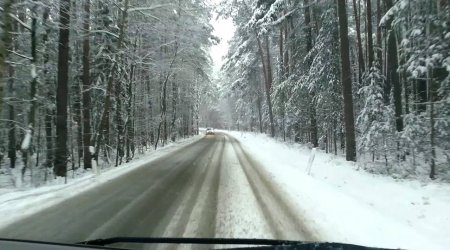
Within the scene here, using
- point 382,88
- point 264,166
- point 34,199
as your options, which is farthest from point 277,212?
point 382,88

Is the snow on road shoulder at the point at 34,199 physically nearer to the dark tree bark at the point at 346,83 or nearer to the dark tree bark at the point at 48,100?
the dark tree bark at the point at 48,100

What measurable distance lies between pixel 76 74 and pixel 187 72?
16741 mm

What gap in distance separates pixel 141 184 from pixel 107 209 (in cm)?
368

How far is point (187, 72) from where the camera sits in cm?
4141

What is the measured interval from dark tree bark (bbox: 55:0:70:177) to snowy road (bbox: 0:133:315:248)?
3106mm

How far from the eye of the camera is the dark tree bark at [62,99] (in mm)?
15664

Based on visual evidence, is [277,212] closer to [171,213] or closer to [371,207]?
[171,213]

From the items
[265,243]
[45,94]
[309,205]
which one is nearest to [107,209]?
[309,205]

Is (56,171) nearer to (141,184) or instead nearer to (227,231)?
(141,184)

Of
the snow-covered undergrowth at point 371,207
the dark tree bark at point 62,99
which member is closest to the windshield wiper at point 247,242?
the snow-covered undergrowth at point 371,207

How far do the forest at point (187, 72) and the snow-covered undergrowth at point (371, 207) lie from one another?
1.85m

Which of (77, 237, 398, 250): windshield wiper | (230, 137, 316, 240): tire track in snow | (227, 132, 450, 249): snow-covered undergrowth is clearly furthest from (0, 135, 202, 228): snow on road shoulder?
(227, 132, 450, 249): snow-covered undergrowth

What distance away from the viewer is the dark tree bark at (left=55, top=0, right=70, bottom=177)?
51.4ft

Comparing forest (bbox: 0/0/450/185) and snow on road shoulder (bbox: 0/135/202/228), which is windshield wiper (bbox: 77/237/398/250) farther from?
forest (bbox: 0/0/450/185)
